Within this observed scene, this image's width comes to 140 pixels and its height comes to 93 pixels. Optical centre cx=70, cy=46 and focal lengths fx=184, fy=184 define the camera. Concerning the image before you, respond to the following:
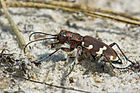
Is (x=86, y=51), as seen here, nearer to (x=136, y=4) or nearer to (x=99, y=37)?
(x=99, y=37)

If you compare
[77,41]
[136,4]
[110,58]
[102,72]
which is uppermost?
[136,4]

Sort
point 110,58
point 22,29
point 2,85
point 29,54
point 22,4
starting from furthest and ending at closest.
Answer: point 22,4 → point 22,29 → point 29,54 → point 110,58 → point 2,85

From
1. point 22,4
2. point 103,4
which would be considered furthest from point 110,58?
point 103,4

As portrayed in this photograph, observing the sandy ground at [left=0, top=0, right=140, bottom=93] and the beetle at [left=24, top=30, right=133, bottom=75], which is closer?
the sandy ground at [left=0, top=0, right=140, bottom=93]

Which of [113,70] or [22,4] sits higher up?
[22,4]

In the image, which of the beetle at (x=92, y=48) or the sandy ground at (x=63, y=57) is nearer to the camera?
the sandy ground at (x=63, y=57)

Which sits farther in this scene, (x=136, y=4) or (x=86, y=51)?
(x=136, y=4)

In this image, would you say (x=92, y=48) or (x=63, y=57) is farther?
(x=63, y=57)

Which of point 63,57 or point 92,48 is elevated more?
point 92,48
